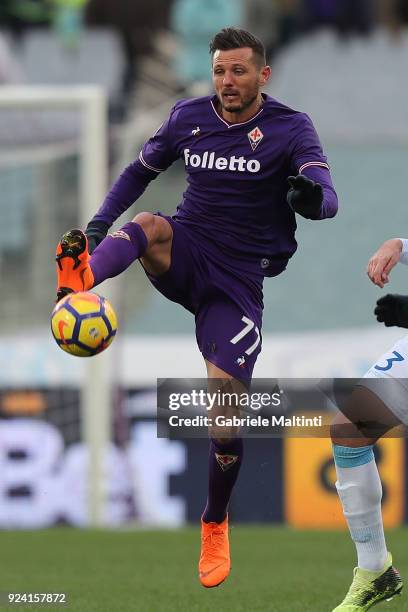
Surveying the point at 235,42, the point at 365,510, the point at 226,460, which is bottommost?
the point at 365,510

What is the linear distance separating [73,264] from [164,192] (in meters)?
8.33

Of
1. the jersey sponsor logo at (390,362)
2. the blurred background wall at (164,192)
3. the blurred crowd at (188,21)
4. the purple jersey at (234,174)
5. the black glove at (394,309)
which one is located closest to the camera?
the black glove at (394,309)

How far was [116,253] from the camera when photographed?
572 cm

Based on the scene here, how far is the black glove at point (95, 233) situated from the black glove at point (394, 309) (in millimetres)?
1191

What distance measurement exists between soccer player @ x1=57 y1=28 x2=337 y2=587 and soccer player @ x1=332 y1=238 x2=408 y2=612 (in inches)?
24.5

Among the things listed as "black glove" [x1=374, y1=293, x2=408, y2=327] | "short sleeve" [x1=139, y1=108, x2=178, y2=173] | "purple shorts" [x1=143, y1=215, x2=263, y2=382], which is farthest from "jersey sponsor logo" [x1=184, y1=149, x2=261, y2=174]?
"black glove" [x1=374, y1=293, x2=408, y2=327]

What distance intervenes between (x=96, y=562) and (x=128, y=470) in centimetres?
295

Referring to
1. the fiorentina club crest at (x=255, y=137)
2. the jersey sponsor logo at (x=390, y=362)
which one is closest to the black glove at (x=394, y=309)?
the jersey sponsor logo at (x=390, y=362)

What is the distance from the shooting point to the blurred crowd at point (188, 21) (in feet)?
50.9

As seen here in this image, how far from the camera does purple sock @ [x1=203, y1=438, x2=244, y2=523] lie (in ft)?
20.6

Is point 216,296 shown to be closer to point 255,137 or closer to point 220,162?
point 220,162

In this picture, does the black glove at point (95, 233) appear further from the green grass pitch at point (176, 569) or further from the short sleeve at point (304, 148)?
the green grass pitch at point (176, 569)

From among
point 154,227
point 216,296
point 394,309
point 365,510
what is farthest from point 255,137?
point 365,510

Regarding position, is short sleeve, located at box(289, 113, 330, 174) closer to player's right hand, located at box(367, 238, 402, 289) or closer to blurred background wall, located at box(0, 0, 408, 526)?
player's right hand, located at box(367, 238, 402, 289)
